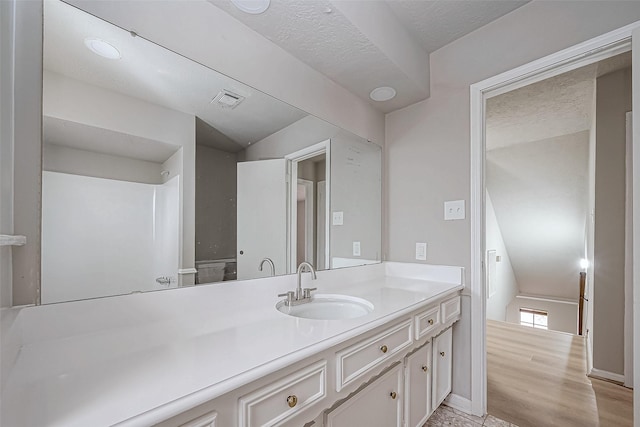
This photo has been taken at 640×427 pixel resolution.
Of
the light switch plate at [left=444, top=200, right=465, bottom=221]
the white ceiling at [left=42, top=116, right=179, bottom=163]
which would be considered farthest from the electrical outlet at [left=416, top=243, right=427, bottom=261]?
the white ceiling at [left=42, top=116, right=179, bottom=163]

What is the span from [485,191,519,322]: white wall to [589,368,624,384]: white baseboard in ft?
6.97

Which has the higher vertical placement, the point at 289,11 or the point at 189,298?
the point at 289,11

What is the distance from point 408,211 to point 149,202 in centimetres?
170

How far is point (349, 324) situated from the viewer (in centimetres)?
101

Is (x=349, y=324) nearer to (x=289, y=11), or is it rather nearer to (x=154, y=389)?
(x=154, y=389)

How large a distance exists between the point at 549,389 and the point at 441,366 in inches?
42.8

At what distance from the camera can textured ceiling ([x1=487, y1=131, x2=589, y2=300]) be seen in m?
3.56

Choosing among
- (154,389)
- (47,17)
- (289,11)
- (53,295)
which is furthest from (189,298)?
(289,11)

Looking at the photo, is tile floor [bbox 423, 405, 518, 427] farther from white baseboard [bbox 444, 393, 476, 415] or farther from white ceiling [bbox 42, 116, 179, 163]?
white ceiling [bbox 42, 116, 179, 163]

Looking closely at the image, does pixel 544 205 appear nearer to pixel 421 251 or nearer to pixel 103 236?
pixel 421 251

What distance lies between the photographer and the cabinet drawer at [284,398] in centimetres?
68

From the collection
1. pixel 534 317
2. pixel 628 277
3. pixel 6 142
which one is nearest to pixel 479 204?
pixel 628 277

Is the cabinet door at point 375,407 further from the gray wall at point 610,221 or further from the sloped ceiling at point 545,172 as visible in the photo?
the sloped ceiling at point 545,172

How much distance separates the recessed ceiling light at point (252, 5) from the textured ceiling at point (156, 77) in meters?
0.32
